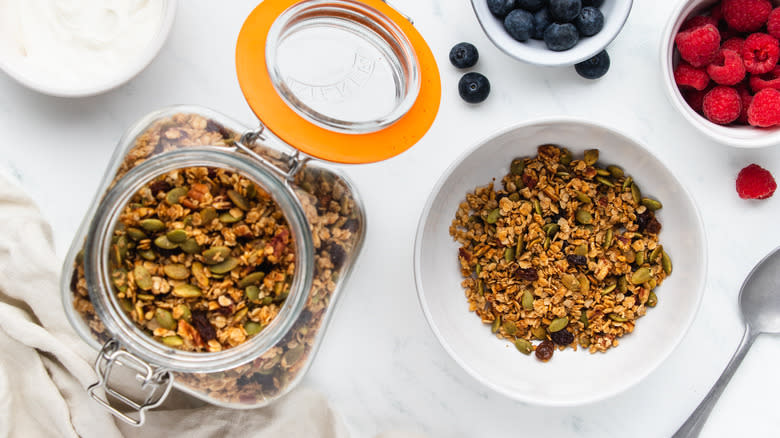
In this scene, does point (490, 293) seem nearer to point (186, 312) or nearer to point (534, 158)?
point (534, 158)

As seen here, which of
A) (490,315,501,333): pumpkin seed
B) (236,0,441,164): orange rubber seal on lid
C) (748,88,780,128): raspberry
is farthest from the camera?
(490,315,501,333): pumpkin seed

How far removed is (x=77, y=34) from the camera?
3.25ft

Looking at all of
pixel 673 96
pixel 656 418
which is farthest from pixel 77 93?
pixel 656 418

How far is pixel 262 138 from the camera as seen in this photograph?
841mm

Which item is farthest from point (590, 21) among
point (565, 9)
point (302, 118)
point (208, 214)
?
point (208, 214)

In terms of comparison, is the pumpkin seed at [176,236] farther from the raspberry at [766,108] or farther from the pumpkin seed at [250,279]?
the raspberry at [766,108]

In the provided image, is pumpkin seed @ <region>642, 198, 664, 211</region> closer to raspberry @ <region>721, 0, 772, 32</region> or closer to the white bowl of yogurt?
raspberry @ <region>721, 0, 772, 32</region>

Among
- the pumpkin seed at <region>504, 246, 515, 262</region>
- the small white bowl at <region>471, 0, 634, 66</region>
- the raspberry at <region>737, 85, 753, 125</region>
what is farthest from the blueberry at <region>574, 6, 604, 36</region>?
the pumpkin seed at <region>504, 246, 515, 262</region>

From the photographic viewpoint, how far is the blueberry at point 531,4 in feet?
3.07

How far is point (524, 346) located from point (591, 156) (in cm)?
31

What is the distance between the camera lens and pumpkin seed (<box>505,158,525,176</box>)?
3.25 ft

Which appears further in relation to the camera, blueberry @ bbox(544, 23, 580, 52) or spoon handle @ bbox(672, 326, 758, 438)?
spoon handle @ bbox(672, 326, 758, 438)

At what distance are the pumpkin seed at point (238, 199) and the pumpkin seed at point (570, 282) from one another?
1.62ft

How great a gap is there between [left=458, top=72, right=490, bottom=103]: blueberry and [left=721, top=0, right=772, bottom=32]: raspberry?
0.37 meters
